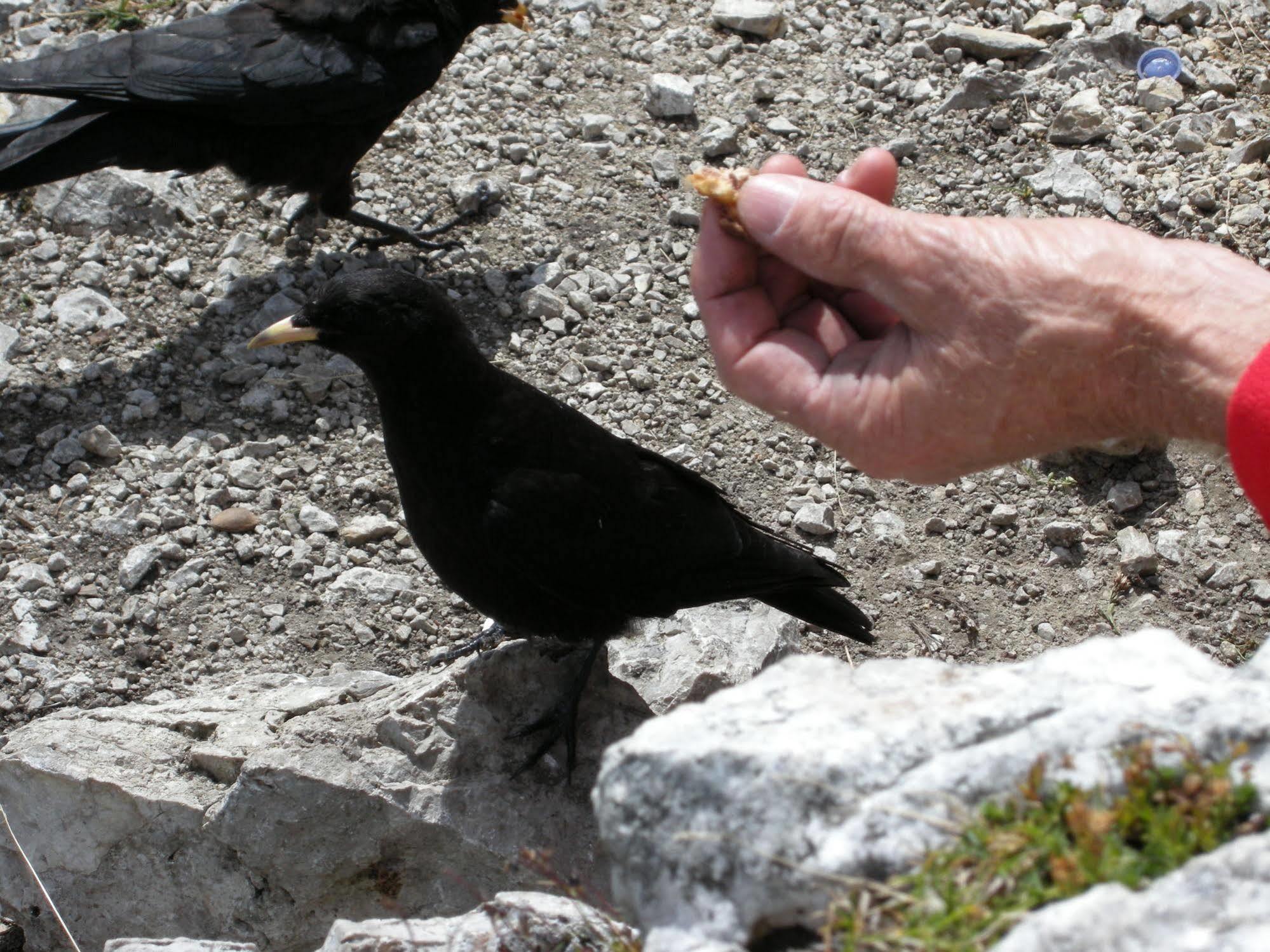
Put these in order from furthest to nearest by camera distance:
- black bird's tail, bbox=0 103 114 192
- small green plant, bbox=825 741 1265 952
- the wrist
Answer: black bird's tail, bbox=0 103 114 192 → the wrist → small green plant, bbox=825 741 1265 952

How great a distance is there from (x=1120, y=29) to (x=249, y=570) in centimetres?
488

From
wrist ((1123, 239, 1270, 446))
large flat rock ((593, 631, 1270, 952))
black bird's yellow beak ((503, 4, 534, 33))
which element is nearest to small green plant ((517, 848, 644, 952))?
large flat rock ((593, 631, 1270, 952))

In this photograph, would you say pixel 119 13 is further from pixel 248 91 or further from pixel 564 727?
pixel 564 727

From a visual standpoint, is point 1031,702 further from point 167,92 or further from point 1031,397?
point 167,92

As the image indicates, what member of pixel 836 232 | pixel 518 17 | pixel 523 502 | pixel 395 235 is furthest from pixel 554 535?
pixel 518 17

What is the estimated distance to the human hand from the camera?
10.3 ft

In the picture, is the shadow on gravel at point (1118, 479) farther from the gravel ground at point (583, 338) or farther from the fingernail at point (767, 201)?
the fingernail at point (767, 201)

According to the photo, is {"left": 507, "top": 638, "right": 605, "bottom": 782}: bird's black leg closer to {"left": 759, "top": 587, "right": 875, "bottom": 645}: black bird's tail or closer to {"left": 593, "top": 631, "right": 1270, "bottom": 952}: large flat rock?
{"left": 759, "top": 587, "right": 875, "bottom": 645}: black bird's tail

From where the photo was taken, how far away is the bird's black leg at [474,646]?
4.47 metres

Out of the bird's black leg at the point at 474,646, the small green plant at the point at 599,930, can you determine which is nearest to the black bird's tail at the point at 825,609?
the bird's black leg at the point at 474,646

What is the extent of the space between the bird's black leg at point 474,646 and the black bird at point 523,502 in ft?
1.82

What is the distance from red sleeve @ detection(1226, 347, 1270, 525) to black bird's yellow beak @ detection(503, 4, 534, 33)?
14.2ft

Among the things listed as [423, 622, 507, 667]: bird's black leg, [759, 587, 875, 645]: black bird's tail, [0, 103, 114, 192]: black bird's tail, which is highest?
[0, 103, 114, 192]: black bird's tail

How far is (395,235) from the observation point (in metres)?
6.18
